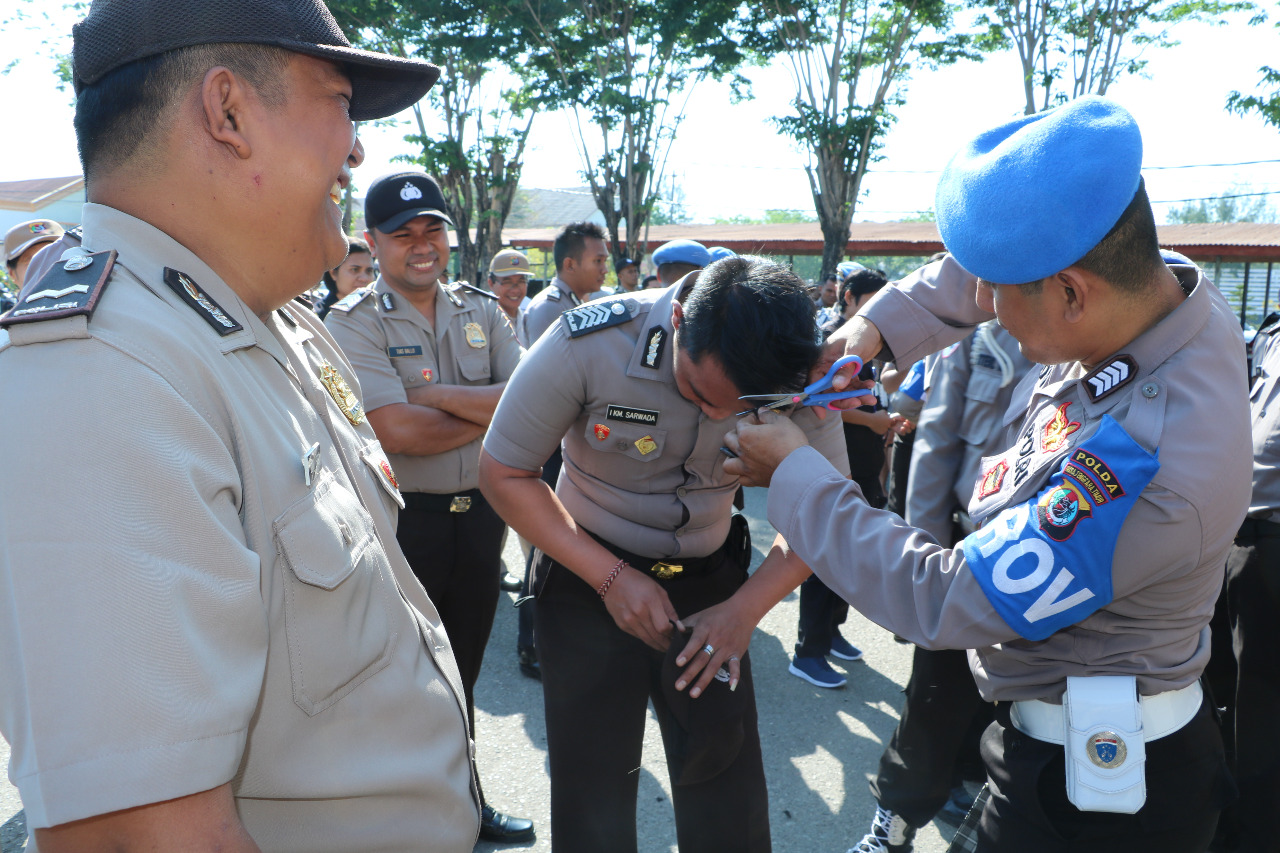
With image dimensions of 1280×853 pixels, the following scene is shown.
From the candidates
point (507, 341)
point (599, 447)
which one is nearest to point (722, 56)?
point (507, 341)

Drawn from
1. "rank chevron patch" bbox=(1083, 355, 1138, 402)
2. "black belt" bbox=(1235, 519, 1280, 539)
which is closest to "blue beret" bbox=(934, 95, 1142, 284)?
"rank chevron patch" bbox=(1083, 355, 1138, 402)

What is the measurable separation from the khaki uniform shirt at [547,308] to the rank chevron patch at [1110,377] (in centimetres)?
404

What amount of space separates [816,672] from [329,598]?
350 centimetres

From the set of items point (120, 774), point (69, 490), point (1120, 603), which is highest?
point (69, 490)

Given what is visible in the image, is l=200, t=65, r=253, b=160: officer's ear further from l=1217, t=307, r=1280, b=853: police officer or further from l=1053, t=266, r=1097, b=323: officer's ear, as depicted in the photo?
l=1217, t=307, r=1280, b=853: police officer

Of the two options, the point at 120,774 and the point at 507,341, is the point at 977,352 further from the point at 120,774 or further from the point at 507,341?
the point at 120,774

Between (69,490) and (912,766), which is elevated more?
(69,490)

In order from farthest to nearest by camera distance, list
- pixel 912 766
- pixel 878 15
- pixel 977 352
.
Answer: pixel 878 15 → pixel 977 352 → pixel 912 766

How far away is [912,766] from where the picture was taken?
2.52m

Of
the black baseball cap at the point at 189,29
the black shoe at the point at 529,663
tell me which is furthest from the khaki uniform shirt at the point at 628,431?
the black shoe at the point at 529,663

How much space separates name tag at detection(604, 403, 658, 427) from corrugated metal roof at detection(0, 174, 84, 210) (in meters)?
35.9

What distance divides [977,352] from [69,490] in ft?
8.77

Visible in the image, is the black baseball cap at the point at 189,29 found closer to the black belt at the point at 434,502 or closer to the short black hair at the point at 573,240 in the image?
the black belt at the point at 434,502

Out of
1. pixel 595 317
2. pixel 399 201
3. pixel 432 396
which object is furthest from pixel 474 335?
pixel 595 317
